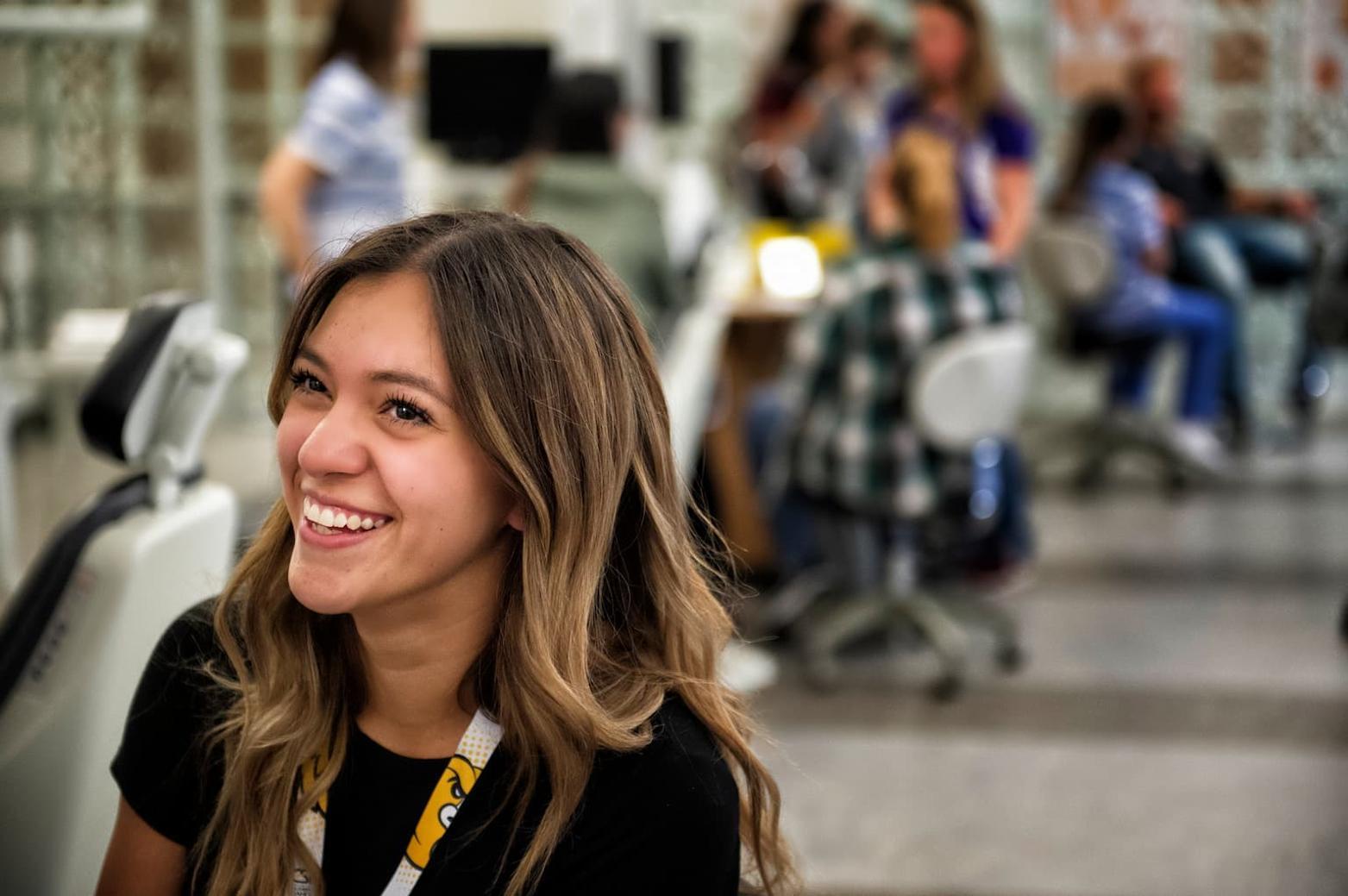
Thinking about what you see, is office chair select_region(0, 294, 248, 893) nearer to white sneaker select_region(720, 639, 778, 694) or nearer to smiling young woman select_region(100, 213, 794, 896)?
smiling young woman select_region(100, 213, 794, 896)

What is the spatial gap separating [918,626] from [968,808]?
0.86 m

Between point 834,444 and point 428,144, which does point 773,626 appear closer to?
point 834,444

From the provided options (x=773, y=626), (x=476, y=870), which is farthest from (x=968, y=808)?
(x=476, y=870)

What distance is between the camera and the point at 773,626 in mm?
4562

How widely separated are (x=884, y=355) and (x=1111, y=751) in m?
1.04

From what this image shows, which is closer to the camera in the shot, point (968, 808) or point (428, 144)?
point (968, 808)

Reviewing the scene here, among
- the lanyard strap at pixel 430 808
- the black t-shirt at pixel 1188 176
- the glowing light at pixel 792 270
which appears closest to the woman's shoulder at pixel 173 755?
the lanyard strap at pixel 430 808

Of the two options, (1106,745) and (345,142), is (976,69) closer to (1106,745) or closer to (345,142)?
(345,142)

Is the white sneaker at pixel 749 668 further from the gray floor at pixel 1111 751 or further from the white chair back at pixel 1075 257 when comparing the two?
the white chair back at pixel 1075 257

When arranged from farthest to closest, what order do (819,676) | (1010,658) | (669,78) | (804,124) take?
(669,78) → (804,124) → (1010,658) → (819,676)

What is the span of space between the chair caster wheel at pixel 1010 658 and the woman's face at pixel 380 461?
10.4 feet

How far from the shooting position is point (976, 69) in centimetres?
508

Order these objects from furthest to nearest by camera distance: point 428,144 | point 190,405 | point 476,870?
point 428,144, point 190,405, point 476,870

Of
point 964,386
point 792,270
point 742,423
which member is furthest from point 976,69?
point 964,386
